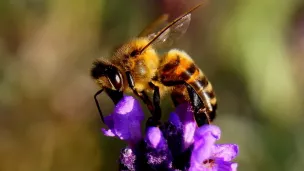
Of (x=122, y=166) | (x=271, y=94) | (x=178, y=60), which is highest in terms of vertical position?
(x=271, y=94)

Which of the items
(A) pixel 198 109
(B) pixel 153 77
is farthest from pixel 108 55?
(A) pixel 198 109

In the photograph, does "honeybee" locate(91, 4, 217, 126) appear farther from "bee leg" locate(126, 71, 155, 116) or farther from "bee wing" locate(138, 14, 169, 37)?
"bee wing" locate(138, 14, 169, 37)

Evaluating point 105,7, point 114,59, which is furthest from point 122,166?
point 105,7

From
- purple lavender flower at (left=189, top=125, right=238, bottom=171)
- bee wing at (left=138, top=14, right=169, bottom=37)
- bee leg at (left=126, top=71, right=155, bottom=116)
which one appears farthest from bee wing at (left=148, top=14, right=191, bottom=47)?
purple lavender flower at (left=189, top=125, right=238, bottom=171)

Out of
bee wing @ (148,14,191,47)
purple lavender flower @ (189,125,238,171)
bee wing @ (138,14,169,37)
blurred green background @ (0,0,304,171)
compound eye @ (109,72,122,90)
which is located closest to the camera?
purple lavender flower @ (189,125,238,171)

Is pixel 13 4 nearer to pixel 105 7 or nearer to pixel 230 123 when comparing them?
pixel 105 7

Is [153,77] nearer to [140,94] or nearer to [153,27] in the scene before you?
[140,94]

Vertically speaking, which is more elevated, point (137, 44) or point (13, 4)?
point (13, 4)
